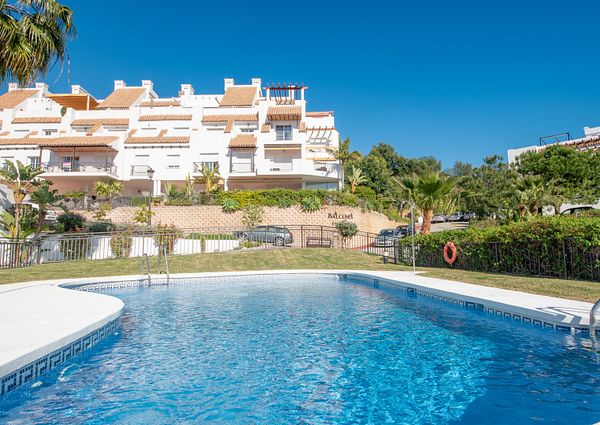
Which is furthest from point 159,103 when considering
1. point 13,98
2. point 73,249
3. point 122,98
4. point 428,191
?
point 428,191

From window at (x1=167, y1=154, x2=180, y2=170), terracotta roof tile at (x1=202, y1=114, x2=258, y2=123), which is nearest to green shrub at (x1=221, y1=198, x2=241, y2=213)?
window at (x1=167, y1=154, x2=180, y2=170)

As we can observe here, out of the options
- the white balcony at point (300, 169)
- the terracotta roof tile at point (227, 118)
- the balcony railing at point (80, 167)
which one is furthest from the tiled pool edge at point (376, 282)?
the terracotta roof tile at point (227, 118)

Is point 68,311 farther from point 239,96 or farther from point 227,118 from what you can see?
point 239,96

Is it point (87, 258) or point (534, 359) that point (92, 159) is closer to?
point (87, 258)

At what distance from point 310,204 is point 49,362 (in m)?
26.7

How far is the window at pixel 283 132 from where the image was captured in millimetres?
39281

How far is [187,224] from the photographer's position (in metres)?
31.2

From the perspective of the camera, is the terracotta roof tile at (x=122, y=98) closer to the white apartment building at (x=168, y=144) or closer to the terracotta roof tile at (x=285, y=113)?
the white apartment building at (x=168, y=144)

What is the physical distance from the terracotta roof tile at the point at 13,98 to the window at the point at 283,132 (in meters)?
31.1

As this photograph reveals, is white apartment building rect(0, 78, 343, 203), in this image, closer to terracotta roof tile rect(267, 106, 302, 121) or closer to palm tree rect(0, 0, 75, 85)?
terracotta roof tile rect(267, 106, 302, 121)

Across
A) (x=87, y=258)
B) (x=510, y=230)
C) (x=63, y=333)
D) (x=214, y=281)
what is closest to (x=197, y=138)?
(x=87, y=258)

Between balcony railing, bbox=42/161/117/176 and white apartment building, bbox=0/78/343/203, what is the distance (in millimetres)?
86

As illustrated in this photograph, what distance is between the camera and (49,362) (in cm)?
473

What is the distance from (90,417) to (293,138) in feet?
119
